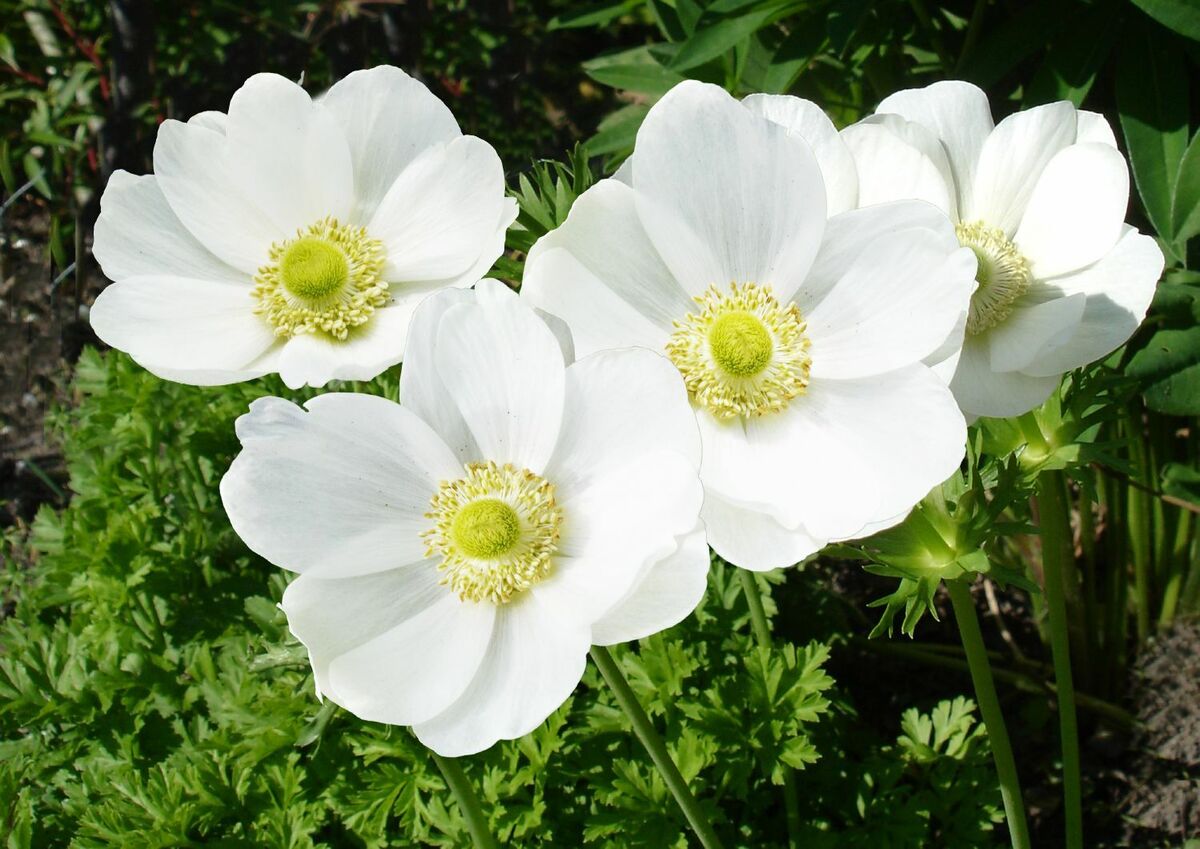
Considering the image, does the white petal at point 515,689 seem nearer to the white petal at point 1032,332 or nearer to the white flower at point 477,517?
the white flower at point 477,517

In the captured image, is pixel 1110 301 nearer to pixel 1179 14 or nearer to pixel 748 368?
pixel 748 368

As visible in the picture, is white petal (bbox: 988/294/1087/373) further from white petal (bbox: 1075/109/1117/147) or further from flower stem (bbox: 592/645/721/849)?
flower stem (bbox: 592/645/721/849)

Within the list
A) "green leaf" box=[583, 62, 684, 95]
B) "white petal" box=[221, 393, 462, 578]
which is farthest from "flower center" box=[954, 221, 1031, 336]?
"green leaf" box=[583, 62, 684, 95]

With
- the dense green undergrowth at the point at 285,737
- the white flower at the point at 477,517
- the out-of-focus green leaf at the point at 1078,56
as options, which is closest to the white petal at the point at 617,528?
the white flower at the point at 477,517

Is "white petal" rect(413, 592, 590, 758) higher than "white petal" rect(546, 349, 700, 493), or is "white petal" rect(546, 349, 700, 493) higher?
"white petal" rect(546, 349, 700, 493)

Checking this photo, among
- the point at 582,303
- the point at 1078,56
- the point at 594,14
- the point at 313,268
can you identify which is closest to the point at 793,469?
the point at 582,303

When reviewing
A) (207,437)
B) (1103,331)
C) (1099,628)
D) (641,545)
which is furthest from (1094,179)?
(207,437)
